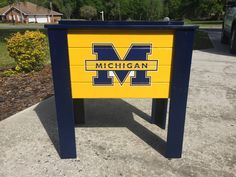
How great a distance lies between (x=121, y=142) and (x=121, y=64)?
1119mm

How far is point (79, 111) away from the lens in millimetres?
→ 3666

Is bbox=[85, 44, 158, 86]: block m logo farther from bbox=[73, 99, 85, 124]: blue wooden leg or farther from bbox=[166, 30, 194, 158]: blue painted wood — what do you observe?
bbox=[73, 99, 85, 124]: blue wooden leg

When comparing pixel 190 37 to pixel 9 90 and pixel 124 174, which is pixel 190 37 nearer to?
pixel 124 174

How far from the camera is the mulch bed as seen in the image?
14.5ft

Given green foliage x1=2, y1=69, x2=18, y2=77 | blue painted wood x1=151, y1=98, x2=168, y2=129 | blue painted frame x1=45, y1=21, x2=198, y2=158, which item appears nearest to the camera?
blue painted frame x1=45, y1=21, x2=198, y2=158

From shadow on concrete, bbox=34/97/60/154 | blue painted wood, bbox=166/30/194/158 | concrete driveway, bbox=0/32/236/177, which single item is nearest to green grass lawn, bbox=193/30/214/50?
concrete driveway, bbox=0/32/236/177

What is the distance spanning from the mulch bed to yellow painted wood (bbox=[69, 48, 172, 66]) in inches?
83.3

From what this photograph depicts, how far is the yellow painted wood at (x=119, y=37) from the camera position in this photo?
245 cm

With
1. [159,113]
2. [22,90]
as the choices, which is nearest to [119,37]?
[159,113]

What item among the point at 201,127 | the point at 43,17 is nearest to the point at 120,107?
the point at 201,127

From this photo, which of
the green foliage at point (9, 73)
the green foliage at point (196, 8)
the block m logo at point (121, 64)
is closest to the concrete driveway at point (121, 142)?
the block m logo at point (121, 64)

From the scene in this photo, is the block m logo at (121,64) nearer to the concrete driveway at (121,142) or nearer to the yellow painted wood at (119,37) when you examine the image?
the yellow painted wood at (119,37)

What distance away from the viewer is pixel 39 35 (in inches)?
251

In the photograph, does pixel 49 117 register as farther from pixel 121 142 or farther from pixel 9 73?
pixel 9 73
